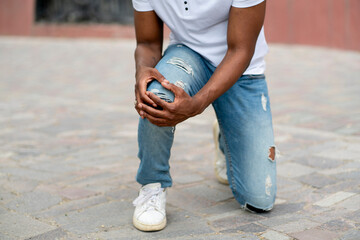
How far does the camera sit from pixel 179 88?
2273mm

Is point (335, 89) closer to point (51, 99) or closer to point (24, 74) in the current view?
point (51, 99)

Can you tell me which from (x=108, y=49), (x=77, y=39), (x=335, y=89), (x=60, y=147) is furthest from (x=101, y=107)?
(x=77, y=39)

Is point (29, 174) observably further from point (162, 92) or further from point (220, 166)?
point (162, 92)

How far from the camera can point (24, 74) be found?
8.38 meters

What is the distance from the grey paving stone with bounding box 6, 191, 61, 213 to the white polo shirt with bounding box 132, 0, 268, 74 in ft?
3.52

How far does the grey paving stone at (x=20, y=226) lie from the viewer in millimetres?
2377

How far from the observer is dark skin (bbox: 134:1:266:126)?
2.28 metres

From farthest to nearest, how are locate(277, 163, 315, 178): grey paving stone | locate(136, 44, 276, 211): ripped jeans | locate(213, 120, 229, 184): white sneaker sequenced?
locate(277, 163, 315, 178): grey paving stone < locate(213, 120, 229, 184): white sneaker < locate(136, 44, 276, 211): ripped jeans

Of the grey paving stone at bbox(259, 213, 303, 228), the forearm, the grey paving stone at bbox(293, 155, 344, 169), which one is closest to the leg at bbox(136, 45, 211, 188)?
the forearm

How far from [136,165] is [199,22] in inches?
49.9

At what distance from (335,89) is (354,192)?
358 cm

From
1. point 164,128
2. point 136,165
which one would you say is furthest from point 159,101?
point 136,165

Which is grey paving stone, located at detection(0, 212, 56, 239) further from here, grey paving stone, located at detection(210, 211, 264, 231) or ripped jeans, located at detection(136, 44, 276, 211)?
grey paving stone, located at detection(210, 211, 264, 231)

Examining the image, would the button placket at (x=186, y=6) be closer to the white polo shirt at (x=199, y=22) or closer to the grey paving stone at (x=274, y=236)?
the white polo shirt at (x=199, y=22)
